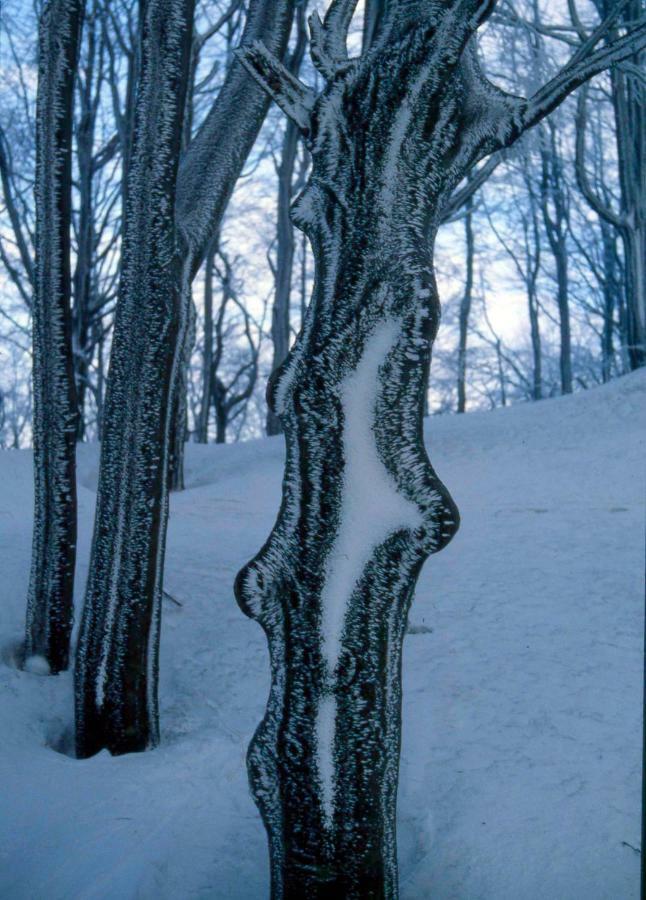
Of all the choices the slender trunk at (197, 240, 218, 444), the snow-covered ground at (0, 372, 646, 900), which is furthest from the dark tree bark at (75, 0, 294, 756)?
the slender trunk at (197, 240, 218, 444)

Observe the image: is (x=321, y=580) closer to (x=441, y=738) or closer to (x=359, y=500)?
(x=359, y=500)

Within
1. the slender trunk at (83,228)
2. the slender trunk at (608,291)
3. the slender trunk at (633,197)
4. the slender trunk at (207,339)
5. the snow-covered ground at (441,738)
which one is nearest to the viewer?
the snow-covered ground at (441,738)

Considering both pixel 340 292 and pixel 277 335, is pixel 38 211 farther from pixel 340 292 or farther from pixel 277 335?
pixel 277 335

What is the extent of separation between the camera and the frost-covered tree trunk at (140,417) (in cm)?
418

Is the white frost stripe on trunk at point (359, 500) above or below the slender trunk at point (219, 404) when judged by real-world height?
below

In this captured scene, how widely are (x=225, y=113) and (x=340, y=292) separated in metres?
2.69

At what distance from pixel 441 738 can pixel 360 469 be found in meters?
2.01

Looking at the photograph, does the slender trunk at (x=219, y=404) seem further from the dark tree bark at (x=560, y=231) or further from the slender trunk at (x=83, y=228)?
the dark tree bark at (x=560, y=231)

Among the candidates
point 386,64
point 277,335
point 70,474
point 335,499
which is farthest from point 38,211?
point 277,335

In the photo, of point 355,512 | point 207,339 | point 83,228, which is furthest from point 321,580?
point 207,339

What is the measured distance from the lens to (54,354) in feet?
15.9

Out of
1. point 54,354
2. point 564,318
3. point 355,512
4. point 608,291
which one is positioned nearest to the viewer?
point 355,512

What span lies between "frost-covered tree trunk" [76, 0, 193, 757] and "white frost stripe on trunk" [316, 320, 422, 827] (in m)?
1.82

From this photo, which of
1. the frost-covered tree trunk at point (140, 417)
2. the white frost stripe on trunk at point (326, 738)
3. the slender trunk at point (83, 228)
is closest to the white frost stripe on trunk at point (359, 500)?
the white frost stripe on trunk at point (326, 738)
